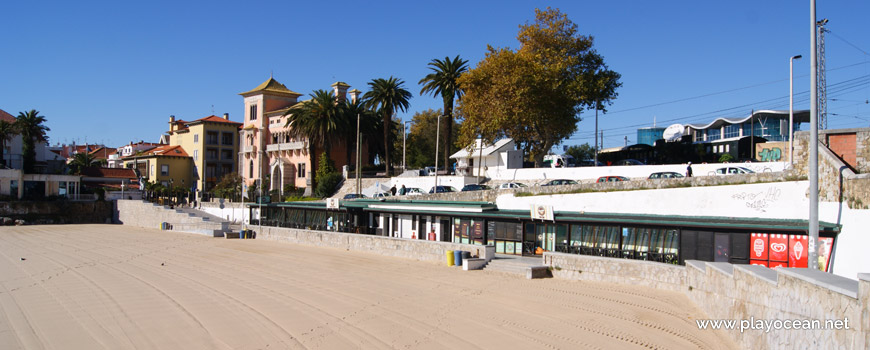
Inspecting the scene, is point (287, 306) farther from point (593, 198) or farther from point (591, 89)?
point (591, 89)

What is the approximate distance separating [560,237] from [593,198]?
259 inches

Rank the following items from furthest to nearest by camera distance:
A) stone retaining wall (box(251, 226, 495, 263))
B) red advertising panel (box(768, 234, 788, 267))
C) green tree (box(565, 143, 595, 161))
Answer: green tree (box(565, 143, 595, 161)) → stone retaining wall (box(251, 226, 495, 263)) → red advertising panel (box(768, 234, 788, 267))

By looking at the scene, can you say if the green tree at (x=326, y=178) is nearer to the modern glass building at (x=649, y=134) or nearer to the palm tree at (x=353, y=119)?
the palm tree at (x=353, y=119)

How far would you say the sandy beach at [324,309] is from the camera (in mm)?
13789

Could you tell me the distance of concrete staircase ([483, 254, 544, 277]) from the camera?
22266 millimetres

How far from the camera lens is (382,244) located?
29500 millimetres

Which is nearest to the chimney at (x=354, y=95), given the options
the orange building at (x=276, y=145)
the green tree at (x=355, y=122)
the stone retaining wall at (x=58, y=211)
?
the orange building at (x=276, y=145)

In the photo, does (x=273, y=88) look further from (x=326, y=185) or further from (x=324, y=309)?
(x=324, y=309)

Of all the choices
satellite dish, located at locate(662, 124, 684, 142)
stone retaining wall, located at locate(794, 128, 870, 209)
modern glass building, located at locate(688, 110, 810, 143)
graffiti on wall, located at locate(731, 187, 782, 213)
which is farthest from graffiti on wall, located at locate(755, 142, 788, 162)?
stone retaining wall, located at locate(794, 128, 870, 209)

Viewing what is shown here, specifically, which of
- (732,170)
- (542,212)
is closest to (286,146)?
(542,212)

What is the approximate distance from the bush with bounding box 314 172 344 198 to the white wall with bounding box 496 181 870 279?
1205 inches

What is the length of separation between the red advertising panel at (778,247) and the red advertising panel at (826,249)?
1.55 meters

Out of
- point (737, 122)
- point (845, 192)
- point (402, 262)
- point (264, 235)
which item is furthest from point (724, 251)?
point (737, 122)

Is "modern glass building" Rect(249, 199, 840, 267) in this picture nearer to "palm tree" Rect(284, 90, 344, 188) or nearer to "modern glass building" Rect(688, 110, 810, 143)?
"palm tree" Rect(284, 90, 344, 188)
